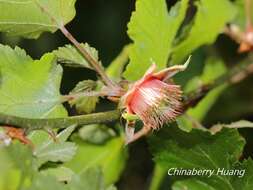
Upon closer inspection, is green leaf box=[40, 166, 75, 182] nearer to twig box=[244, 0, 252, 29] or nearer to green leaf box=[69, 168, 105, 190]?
green leaf box=[69, 168, 105, 190]

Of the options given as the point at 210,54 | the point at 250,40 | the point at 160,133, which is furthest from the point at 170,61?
the point at 210,54

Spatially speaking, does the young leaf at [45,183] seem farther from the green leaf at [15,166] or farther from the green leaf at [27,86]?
the green leaf at [27,86]

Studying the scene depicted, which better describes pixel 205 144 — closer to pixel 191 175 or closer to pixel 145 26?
pixel 191 175

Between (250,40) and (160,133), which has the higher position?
(160,133)

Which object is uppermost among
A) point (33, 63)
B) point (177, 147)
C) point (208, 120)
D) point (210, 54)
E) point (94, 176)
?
point (33, 63)

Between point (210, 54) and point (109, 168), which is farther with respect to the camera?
point (210, 54)

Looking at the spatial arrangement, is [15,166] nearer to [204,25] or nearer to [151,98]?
[151,98]

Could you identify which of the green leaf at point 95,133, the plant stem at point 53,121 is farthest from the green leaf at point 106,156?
the plant stem at point 53,121
